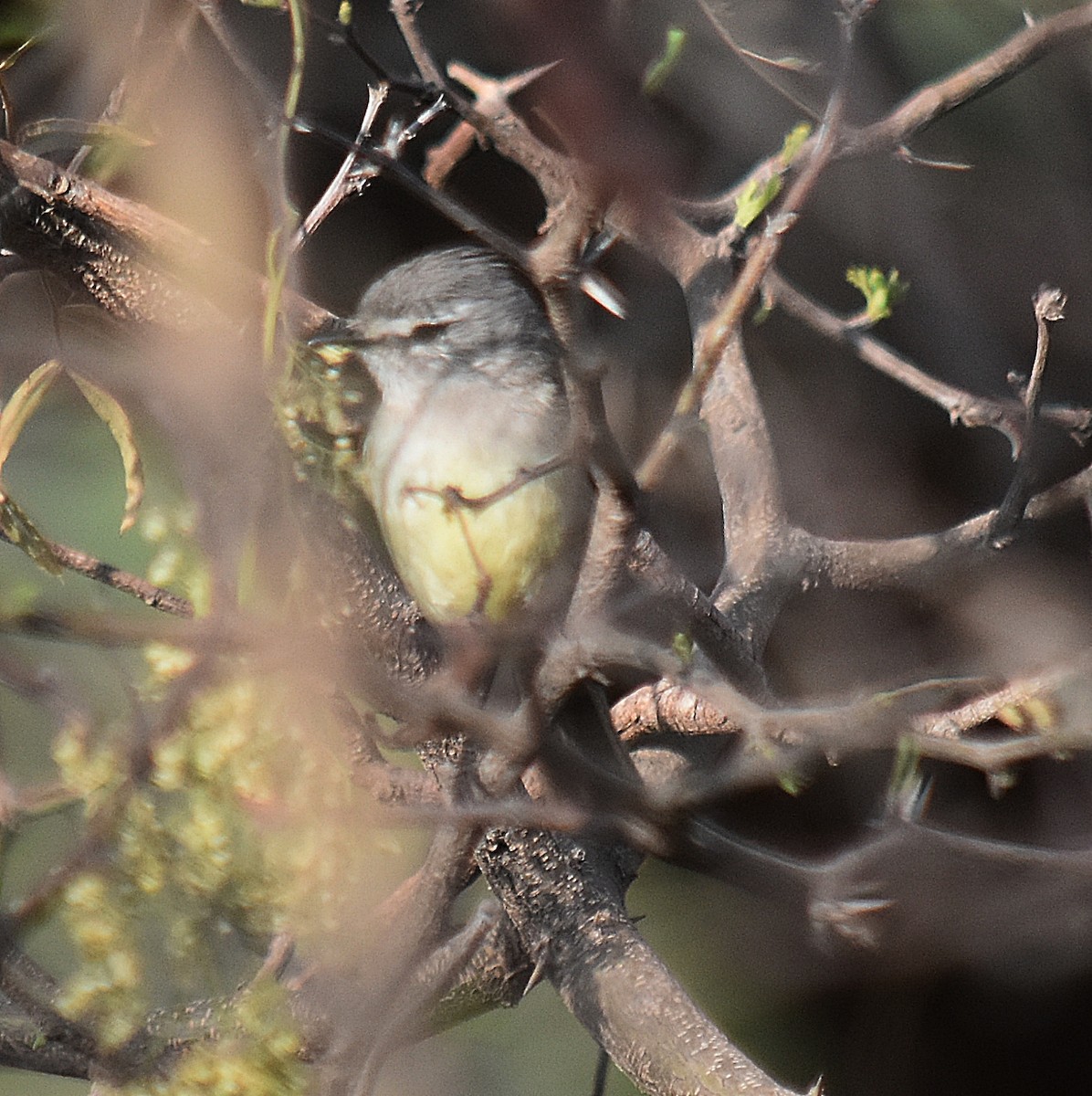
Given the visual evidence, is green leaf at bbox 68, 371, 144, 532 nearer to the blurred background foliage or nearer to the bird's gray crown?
the blurred background foliage

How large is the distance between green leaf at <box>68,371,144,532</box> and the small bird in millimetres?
276

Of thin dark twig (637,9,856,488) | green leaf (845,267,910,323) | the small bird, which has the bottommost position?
the small bird

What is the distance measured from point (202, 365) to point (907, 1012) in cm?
198

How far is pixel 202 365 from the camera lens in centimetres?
74

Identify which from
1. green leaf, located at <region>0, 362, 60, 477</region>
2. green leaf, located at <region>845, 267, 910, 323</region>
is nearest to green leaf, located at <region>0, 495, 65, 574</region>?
green leaf, located at <region>0, 362, 60, 477</region>

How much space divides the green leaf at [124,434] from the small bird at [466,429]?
0.28 metres

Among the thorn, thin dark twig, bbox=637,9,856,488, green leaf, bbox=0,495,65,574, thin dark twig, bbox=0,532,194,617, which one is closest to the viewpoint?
thin dark twig, bbox=637,9,856,488

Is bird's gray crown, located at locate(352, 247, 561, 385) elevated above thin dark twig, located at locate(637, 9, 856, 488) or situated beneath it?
situated beneath

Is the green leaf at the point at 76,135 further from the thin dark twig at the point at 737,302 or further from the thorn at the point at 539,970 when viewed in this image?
the thorn at the point at 539,970

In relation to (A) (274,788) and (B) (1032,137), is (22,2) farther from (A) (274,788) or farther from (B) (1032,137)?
(B) (1032,137)

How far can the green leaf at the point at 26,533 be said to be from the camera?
108 cm

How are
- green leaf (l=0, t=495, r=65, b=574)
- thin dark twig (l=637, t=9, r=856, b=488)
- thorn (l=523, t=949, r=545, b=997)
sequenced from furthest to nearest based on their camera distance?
thorn (l=523, t=949, r=545, b=997) < green leaf (l=0, t=495, r=65, b=574) < thin dark twig (l=637, t=9, r=856, b=488)

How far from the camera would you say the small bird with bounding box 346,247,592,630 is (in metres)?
1.59

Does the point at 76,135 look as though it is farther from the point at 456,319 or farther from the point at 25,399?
the point at 456,319
